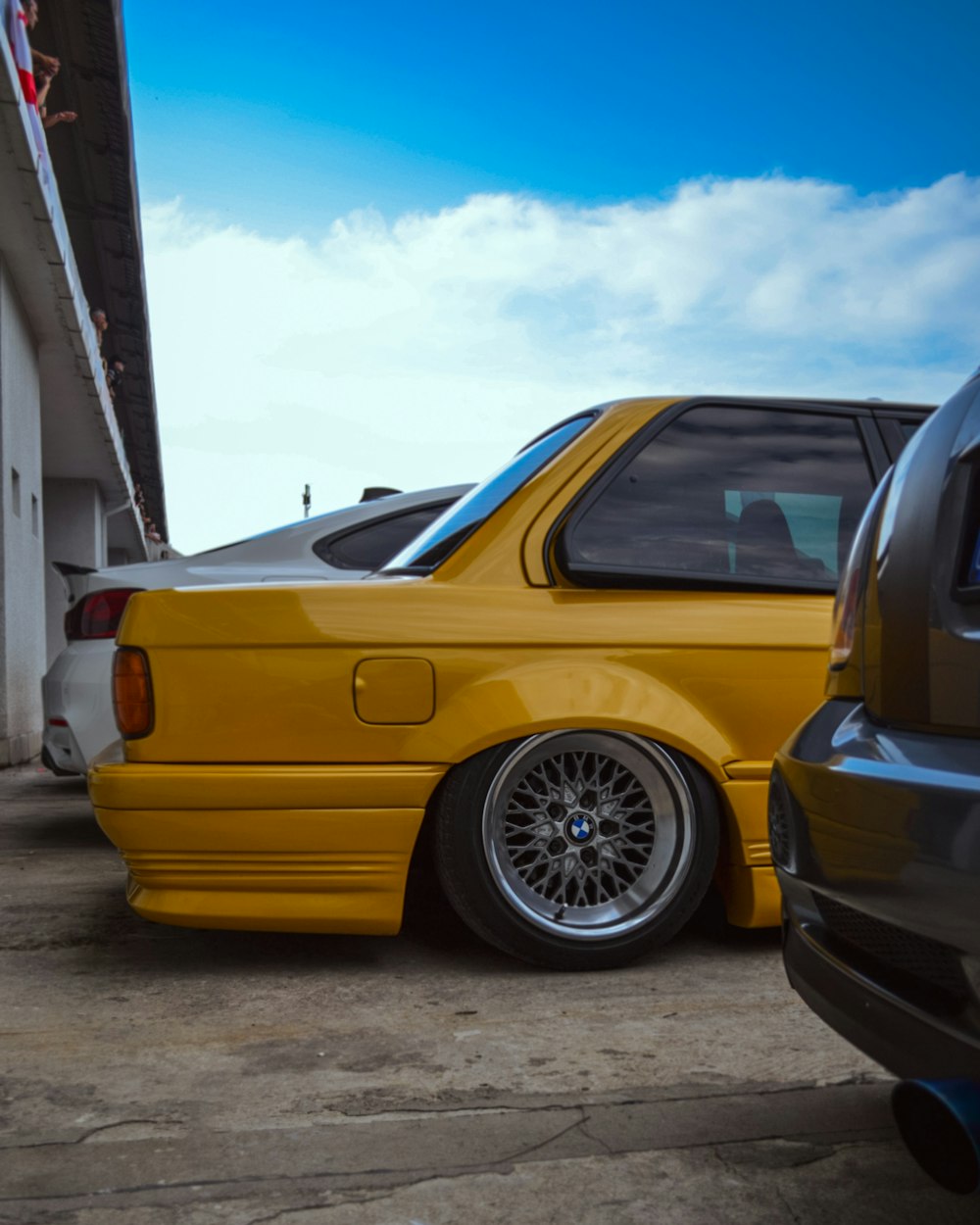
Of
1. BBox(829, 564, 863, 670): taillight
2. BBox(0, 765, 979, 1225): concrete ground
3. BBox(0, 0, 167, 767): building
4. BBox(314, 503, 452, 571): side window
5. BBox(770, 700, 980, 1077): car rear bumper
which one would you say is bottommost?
BBox(0, 765, 979, 1225): concrete ground

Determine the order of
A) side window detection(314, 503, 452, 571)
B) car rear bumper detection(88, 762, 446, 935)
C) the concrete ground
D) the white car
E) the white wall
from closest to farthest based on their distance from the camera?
the concrete ground
car rear bumper detection(88, 762, 446, 935)
the white car
side window detection(314, 503, 452, 571)
the white wall

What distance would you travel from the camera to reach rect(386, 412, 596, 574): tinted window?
3357mm

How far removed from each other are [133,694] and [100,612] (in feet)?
8.76

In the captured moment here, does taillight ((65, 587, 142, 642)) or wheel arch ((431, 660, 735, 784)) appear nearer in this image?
wheel arch ((431, 660, 735, 784))

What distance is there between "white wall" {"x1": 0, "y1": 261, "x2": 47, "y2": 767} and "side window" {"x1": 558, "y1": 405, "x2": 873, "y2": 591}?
279 inches

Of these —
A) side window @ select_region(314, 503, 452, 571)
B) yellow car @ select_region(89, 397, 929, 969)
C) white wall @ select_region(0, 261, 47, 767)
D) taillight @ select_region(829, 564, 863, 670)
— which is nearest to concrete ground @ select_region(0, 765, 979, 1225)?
yellow car @ select_region(89, 397, 929, 969)

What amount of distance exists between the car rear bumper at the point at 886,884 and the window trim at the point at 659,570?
52.0 inches

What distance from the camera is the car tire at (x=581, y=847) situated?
3.11 m

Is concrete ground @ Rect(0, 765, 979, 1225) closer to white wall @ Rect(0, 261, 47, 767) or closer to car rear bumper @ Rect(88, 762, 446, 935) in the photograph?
car rear bumper @ Rect(88, 762, 446, 935)

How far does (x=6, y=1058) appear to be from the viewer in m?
2.54

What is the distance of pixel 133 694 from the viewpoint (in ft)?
10.2

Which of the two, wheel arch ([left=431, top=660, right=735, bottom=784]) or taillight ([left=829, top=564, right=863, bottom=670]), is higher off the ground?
taillight ([left=829, top=564, right=863, bottom=670])

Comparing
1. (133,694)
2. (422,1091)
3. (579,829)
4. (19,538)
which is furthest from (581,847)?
(19,538)

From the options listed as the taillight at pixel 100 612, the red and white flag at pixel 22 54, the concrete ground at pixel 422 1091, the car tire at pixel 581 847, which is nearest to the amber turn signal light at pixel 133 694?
the concrete ground at pixel 422 1091
